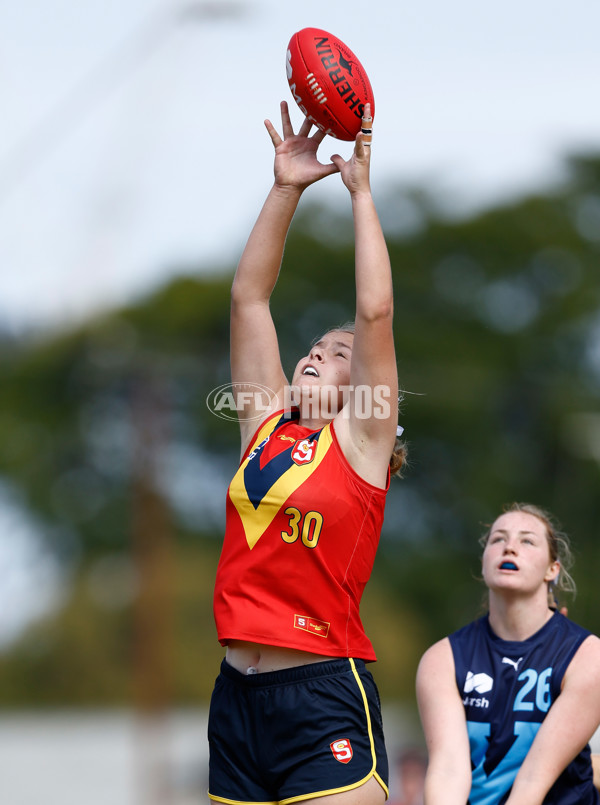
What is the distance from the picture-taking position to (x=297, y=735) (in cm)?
319

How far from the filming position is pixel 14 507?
2519 cm

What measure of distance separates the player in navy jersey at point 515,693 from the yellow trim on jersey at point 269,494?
91cm

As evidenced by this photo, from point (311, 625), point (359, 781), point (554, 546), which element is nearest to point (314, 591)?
point (311, 625)

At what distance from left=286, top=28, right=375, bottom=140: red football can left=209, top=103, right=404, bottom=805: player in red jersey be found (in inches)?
10.5

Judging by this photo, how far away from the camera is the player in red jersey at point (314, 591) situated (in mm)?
3191

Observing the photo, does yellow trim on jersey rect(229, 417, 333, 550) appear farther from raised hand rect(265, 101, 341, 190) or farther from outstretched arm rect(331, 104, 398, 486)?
raised hand rect(265, 101, 341, 190)

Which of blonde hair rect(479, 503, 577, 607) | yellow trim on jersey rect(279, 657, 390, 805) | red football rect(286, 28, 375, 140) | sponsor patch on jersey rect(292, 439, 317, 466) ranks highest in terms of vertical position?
red football rect(286, 28, 375, 140)

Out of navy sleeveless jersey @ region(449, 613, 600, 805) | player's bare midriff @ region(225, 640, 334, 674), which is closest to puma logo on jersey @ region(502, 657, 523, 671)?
navy sleeveless jersey @ region(449, 613, 600, 805)

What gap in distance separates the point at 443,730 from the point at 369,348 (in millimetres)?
1336

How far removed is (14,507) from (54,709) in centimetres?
452

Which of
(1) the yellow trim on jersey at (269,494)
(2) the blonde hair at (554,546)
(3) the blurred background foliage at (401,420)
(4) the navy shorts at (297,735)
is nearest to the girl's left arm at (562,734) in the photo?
(2) the blonde hair at (554,546)

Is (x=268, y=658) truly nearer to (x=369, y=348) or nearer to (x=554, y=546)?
(x=369, y=348)

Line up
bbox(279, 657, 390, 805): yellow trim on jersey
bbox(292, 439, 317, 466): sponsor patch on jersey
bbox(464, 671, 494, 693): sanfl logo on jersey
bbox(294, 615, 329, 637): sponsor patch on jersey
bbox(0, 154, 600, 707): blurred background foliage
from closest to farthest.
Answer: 1. bbox(279, 657, 390, 805): yellow trim on jersey
2. bbox(294, 615, 329, 637): sponsor patch on jersey
3. bbox(292, 439, 317, 466): sponsor patch on jersey
4. bbox(464, 671, 494, 693): sanfl logo on jersey
5. bbox(0, 154, 600, 707): blurred background foliage

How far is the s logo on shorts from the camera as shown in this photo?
3162 mm
